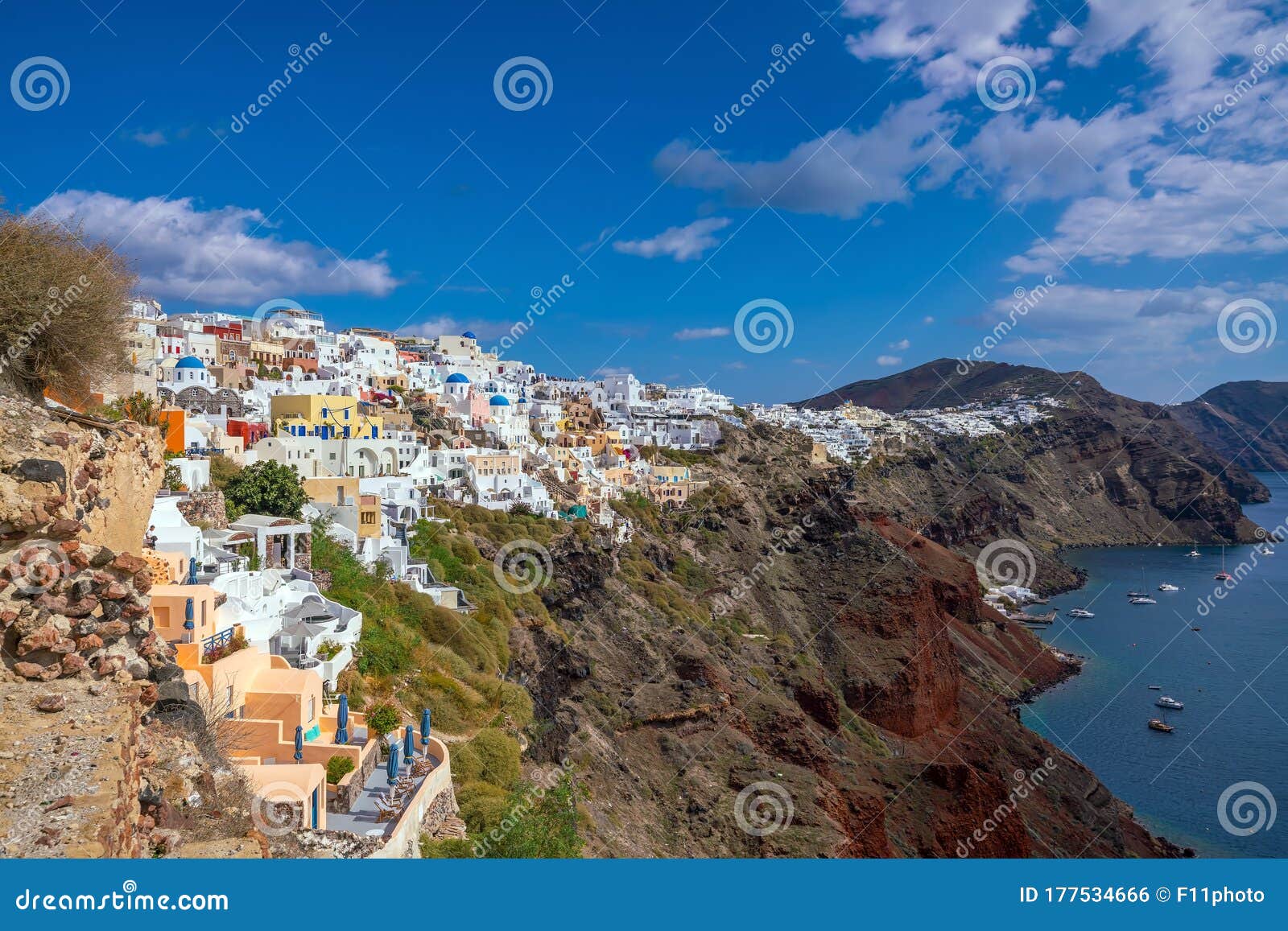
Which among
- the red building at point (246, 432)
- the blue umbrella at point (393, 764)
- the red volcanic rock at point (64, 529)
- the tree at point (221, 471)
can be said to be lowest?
the blue umbrella at point (393, 764)

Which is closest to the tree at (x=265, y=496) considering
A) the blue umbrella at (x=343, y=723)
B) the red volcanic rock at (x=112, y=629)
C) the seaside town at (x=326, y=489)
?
the seaside town at (x=326, y=489)

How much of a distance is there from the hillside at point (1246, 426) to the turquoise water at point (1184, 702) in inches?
4827

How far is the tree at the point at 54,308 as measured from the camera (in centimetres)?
758

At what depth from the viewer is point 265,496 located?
21484mm

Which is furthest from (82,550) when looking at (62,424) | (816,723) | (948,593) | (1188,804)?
(948,593)

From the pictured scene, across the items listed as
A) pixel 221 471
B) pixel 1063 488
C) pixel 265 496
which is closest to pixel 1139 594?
pixel 1063 488

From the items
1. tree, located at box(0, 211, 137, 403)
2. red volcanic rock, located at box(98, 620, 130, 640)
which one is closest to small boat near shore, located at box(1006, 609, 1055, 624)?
tree, located at box(0, 211, 137, 403)

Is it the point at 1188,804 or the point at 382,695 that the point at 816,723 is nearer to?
the point at 1188,804

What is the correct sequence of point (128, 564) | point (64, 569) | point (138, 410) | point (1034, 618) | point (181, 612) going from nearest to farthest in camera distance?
point (64, 569)
point (128, 564)
point (181, 612)
point (138, 410)
point (1034, 618)

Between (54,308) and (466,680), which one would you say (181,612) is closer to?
(54,308)

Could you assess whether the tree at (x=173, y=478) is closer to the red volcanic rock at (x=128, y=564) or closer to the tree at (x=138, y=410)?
the tree at (x=138, y=410)

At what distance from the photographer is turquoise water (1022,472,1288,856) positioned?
3166cm

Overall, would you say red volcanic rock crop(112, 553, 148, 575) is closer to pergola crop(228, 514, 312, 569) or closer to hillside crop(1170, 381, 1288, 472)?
pergola crop(228, 514, 312, 569)

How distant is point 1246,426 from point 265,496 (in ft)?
700
